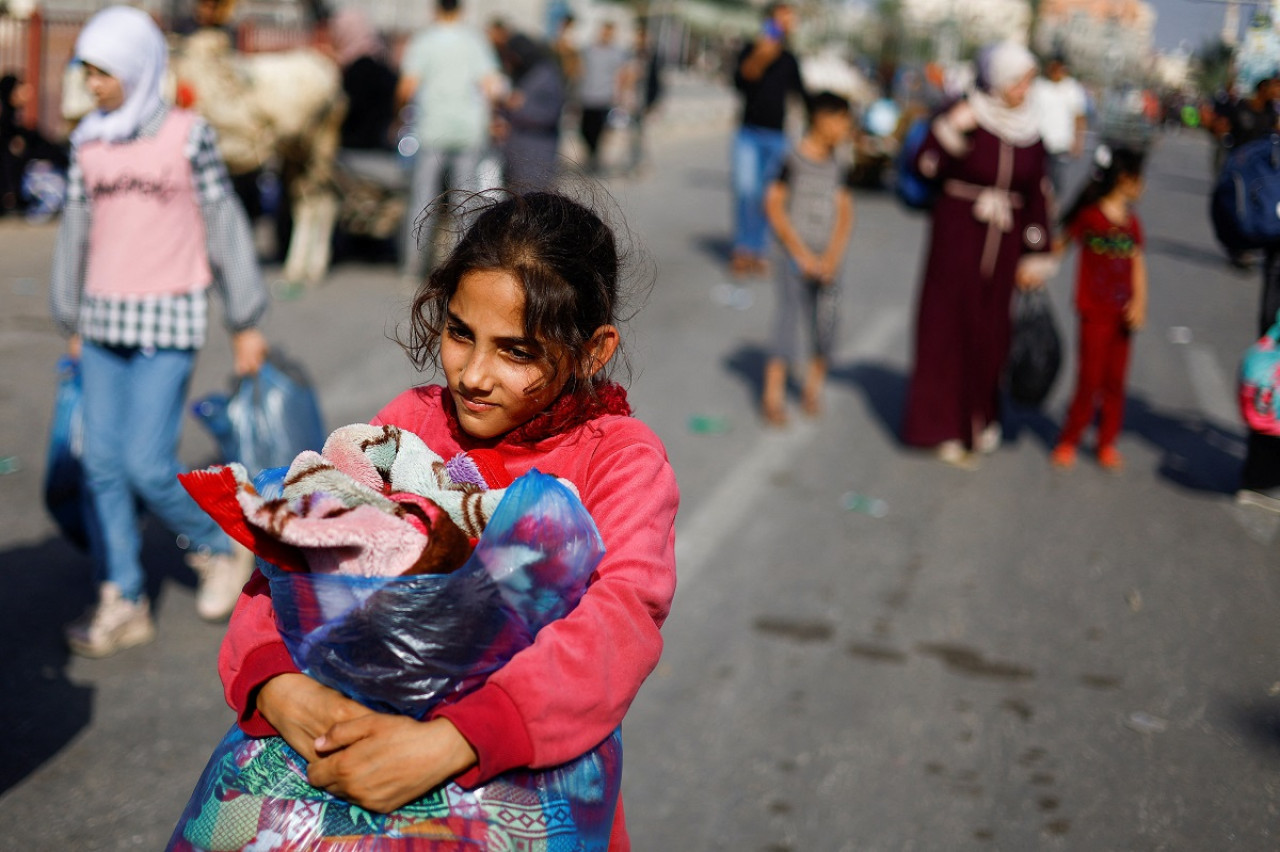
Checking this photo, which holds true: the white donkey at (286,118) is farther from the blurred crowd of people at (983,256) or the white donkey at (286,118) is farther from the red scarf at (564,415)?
the red scarf at (564,415)

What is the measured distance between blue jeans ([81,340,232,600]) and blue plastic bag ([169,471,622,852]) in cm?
277

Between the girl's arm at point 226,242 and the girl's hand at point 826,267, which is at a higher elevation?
the girl's arm at point 226,242

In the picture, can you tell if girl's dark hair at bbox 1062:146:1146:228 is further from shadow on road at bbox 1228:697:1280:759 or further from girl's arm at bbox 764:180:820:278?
shadow on road at bbox 1228:697:1280:759

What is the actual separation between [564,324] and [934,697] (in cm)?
304

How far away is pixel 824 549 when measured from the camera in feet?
19.4

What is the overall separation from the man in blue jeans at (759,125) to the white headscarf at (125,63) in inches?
327

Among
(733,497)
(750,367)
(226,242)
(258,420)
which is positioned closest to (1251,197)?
(226,242)

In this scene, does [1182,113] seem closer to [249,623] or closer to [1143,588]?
[1143,588]

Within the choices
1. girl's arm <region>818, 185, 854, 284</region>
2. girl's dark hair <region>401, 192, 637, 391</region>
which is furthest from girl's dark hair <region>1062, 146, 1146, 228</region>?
girl's dark hair <region>401, 192, 637, 391</region>

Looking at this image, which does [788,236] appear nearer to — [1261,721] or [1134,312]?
[1134,312]

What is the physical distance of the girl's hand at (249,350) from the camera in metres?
4.57

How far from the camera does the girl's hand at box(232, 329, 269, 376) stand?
180 inches

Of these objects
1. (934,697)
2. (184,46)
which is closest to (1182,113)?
(934,697)

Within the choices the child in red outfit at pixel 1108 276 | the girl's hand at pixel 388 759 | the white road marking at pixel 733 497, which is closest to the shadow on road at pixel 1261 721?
the white road marking at pixel 733 497
